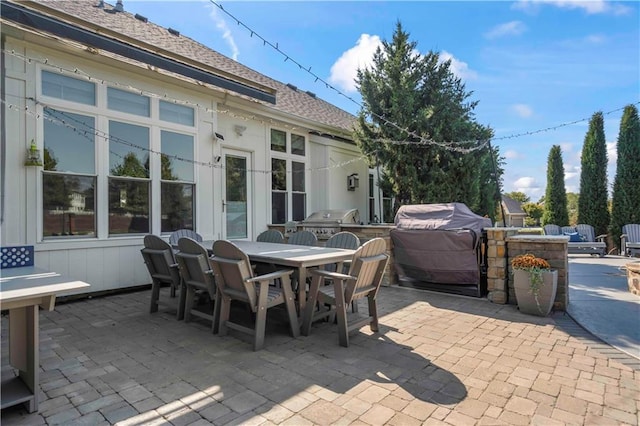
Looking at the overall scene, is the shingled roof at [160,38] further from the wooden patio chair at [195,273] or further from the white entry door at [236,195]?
the wooden patio chair at [195,273]

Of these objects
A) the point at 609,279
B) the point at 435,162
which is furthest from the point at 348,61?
the point at 609,279

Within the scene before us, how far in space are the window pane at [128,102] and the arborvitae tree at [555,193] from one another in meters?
14.1

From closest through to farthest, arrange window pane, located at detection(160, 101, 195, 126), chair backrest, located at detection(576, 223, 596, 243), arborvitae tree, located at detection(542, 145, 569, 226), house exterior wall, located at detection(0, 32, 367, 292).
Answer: house exterior wall, located at detection(0, 32, 367, 292), window pane, located at detection(160, 101, 195, 126), chair backrest, located at detection(576, 223, 596, 243), arborvitae tree, located at detection(542, 145, 569, 226)

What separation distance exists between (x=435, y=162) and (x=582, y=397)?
22.8ft

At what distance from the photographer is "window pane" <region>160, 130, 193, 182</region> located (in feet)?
19.1

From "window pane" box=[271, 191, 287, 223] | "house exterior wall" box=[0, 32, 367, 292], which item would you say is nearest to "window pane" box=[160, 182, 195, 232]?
"house exterior wall" box=[0, 32, 367, 292]

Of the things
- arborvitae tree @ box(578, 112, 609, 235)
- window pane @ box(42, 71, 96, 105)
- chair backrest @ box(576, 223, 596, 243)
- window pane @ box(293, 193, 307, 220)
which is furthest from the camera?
arborvitae tree @ box(578, 112, 609, 235)

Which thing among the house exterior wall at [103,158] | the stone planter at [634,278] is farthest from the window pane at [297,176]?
the stone planter at [634,278]

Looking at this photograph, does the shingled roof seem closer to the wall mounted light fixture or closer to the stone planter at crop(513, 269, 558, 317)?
the wall mounted light fixture

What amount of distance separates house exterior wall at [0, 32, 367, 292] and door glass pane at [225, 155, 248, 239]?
18cm

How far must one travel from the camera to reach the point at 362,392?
238 centimetres

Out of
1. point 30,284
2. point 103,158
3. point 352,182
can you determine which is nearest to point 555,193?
point 352,182

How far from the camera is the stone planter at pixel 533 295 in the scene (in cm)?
412

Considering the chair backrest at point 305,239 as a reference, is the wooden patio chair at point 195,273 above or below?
below
